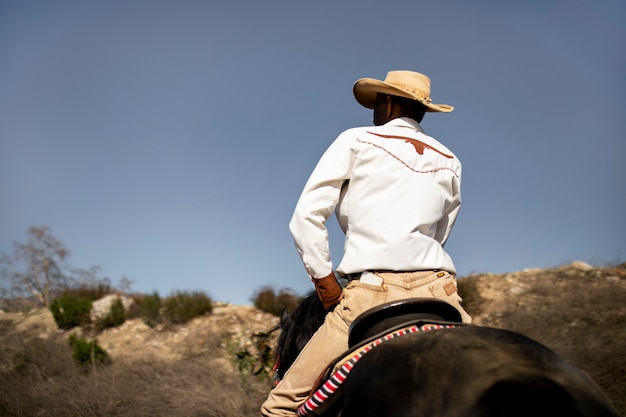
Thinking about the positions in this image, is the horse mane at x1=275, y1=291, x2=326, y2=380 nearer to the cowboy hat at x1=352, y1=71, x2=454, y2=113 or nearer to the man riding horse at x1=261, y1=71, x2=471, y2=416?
the man riding horse at x1=261, y1=71, x2=471, y2=416

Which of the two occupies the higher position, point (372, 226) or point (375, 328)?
point (372, 226)

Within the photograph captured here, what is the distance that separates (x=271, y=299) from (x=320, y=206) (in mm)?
13954

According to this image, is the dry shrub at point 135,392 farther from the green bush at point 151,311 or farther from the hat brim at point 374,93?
the green bush at point 151,311

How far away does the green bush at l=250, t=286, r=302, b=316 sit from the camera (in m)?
16.2

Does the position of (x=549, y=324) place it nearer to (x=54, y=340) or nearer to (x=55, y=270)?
(x=54, y=340)

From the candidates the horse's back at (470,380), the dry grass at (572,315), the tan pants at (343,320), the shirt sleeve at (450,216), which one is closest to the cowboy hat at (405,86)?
the shirt sleeve at (450,216)

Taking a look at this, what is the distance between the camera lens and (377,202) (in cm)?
292

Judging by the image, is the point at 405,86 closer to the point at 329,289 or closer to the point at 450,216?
the point at 450,216

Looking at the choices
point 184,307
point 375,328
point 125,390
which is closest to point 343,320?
point 375,328

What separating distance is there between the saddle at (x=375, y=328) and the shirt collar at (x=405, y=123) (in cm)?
117

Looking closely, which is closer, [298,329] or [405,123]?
[405,123]

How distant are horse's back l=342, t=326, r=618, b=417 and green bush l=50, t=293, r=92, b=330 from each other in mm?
15600

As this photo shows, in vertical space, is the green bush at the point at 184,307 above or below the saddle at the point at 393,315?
below

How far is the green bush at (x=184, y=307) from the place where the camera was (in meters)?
16.0
